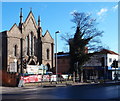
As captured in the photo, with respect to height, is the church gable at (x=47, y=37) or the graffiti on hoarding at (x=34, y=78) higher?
the church gable at (x=47, y=37)

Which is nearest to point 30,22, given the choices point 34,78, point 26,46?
point 26,46

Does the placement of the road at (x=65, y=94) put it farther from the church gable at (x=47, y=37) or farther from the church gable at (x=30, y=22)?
the church gable at (x=47, y=37)

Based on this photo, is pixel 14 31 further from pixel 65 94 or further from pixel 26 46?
pixel 65 94

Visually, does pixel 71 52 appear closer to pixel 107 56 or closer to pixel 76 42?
pixel 76 42

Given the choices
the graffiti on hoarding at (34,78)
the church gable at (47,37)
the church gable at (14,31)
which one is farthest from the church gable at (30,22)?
the graffiti on hoarding at (34,78)

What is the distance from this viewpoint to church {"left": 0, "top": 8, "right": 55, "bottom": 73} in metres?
50.4

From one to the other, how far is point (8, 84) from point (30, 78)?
11.9 feet

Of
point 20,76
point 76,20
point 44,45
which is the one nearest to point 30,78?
point 20,76

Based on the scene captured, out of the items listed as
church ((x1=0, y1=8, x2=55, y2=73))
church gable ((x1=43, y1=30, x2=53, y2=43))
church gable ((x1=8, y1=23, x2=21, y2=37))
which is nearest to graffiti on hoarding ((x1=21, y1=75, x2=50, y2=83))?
church ((x1=0, y1=8, x2=55, y2=73))

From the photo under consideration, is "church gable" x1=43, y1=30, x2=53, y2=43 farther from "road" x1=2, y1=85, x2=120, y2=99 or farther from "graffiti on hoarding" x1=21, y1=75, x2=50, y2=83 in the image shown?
"road" x1=2, y1=85, x2=120, y2=99

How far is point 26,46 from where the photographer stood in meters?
55.6

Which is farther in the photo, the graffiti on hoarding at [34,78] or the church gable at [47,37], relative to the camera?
the church gable at [47,37]

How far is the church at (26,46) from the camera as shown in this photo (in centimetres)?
5041

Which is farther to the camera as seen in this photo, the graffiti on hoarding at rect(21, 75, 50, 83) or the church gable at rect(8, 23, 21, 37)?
the church gable at rect(8, 23, 21, 37)
